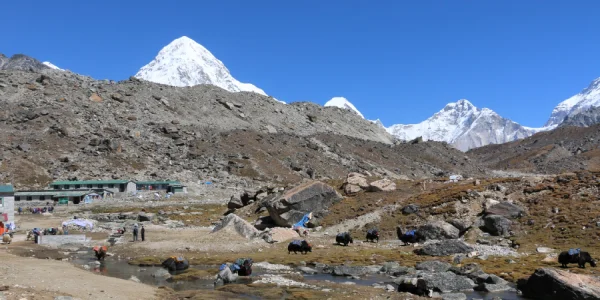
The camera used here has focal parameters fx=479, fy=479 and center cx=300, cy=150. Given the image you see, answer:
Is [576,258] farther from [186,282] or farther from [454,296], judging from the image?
[186,282]

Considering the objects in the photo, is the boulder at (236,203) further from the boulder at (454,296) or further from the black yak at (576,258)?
the boulder at (454,296)

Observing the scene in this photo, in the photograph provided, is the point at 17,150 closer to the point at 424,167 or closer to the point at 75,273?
the point at 75,273

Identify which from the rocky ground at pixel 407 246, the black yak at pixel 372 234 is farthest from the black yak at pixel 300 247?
the black yak at pixel 372 234

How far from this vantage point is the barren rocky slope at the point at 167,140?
115 m

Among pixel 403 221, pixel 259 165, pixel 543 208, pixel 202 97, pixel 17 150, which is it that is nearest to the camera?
pixel 543 208

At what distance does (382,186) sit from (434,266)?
26.0m

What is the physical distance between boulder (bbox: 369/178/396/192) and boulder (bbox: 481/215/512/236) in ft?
47.7

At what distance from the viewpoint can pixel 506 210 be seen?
144ft

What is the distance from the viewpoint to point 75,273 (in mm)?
28328

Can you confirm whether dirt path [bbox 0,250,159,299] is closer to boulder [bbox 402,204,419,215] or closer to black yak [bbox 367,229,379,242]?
black yak [bbox 367,229,379,242]

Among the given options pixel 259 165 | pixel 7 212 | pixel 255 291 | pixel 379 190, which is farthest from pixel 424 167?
pixel 255 291

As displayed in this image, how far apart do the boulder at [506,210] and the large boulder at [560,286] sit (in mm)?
19790

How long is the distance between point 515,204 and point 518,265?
15179 mm

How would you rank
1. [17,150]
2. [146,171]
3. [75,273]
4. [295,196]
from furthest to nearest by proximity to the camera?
[146,171]
[17,150]
[295,196]
[75,273]
